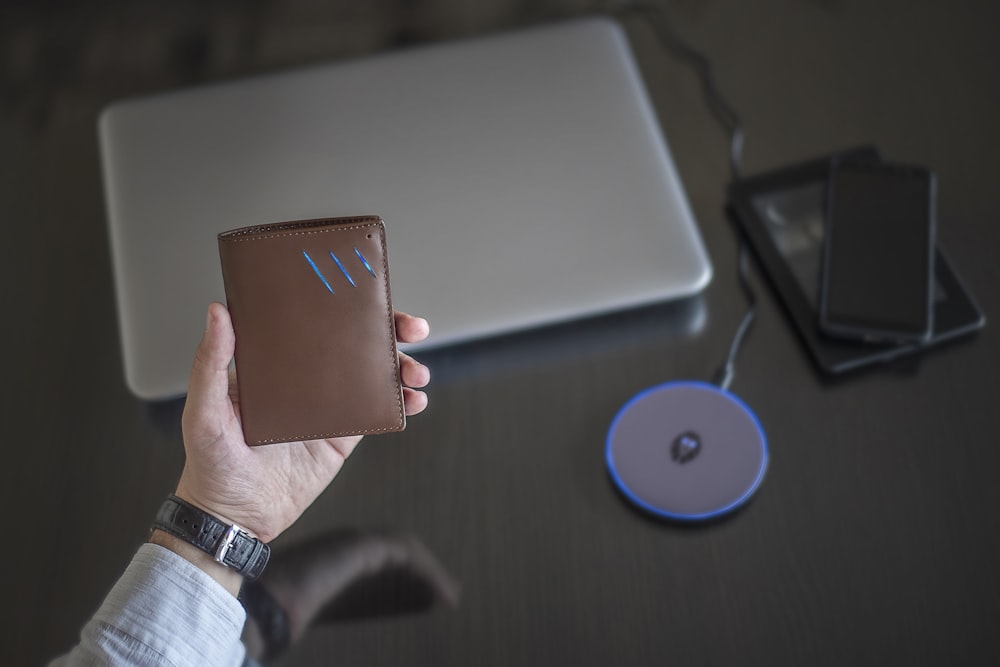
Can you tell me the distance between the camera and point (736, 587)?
0.75m

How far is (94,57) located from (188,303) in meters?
0.53

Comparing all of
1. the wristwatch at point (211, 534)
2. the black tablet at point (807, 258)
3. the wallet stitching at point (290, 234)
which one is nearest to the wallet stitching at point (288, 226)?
the wallet stitching at point (290, 234)

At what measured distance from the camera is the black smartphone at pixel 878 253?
0.83 meters

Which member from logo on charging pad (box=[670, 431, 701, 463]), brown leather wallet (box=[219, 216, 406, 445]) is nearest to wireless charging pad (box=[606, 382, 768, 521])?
logo on charging pad (box=[670, 431, 701, 463])

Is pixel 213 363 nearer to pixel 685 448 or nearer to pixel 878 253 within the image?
pixel 685 448

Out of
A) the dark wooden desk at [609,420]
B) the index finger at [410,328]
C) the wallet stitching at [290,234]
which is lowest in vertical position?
the dark wooden desk at [609,420]

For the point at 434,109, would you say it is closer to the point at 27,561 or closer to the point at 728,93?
the point at 728,93

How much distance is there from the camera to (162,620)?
692mm

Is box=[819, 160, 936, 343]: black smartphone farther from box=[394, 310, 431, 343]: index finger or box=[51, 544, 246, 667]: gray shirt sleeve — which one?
box=[51, 544, 246, 667]: gray shirt sleeve

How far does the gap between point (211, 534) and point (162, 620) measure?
7 cm

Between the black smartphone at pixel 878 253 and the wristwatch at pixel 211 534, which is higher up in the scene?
the black smartphone at pixel 878 253

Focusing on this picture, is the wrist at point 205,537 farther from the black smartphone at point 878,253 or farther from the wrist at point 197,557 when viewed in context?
the black smartphone at point 878,253

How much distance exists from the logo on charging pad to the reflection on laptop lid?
0.48ft

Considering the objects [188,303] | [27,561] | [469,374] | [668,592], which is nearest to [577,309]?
[469,374]
